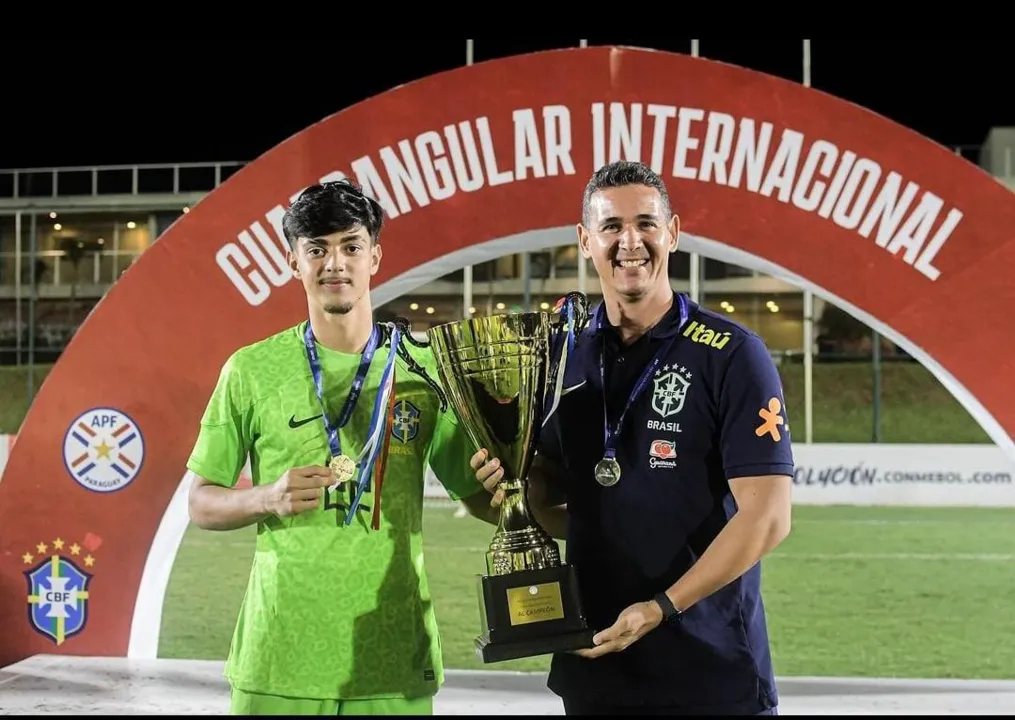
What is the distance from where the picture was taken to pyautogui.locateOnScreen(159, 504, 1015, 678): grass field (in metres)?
6.28

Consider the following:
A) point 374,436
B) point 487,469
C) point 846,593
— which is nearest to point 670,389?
point 487,469

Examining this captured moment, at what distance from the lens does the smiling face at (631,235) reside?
239 centimetres

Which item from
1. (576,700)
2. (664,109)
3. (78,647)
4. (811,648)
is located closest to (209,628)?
(78,647)

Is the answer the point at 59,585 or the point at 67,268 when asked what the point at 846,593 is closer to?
the point at 59,585

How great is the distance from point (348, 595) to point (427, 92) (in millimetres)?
2562

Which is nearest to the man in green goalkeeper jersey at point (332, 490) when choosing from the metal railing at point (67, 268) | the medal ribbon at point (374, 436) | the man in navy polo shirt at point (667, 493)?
the medal ribbon at point (374, 436)

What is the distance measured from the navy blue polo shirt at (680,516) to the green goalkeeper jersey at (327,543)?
381 millimetres

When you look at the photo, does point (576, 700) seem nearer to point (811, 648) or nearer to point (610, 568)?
point (610, 568)

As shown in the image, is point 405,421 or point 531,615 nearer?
point 531,615

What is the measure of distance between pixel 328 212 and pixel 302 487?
0.65 meters

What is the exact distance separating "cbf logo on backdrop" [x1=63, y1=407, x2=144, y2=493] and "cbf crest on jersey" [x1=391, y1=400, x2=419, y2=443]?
7.70ft

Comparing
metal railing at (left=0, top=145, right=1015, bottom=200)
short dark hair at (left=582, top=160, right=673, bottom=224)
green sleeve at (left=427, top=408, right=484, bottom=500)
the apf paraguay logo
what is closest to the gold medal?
green sleeve at (left=427, top=408, right=484, bottom=500)

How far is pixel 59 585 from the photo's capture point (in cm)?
450

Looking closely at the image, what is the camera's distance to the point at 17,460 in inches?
177
